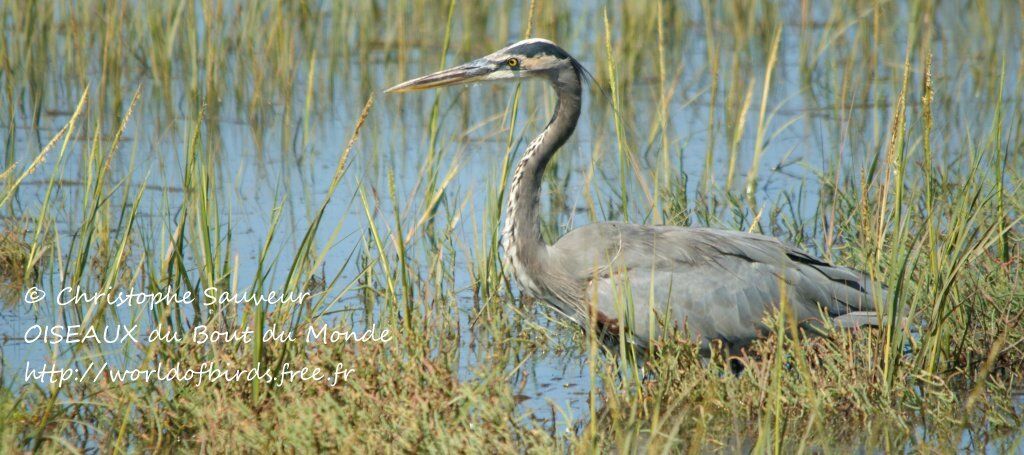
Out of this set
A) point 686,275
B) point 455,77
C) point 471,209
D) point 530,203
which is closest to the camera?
point 686,275

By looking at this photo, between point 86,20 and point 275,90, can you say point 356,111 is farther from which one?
point 86,20

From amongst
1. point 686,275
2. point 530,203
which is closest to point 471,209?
point 530,203

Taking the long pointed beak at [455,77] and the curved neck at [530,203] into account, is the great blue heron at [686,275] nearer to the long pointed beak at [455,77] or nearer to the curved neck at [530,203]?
the curved neck at [530,203]

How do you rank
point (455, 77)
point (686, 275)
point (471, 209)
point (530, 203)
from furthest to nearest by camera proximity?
point (471, 209) → point (455, 77) → point (530, 203) → point (686, 275)

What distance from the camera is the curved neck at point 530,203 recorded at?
194 inches

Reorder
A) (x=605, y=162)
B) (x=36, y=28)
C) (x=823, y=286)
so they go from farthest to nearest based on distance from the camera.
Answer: (x=36, y=28)
(x=605, y=162)
(x=823, y=286)

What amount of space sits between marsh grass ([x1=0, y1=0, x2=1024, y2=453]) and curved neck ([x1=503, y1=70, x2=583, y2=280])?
0.20 m

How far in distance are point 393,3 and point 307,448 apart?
21.8 feet

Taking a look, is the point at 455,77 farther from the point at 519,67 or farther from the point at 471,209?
the point at 471,209

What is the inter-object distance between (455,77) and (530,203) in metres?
0.65

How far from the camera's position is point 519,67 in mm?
5297

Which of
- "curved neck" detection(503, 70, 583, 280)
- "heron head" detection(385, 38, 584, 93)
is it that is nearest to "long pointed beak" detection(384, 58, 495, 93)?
"heron head" detection(385, 38, 584, 93)

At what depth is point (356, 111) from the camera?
8055 millimetres

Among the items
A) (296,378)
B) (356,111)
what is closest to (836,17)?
(356,111)
